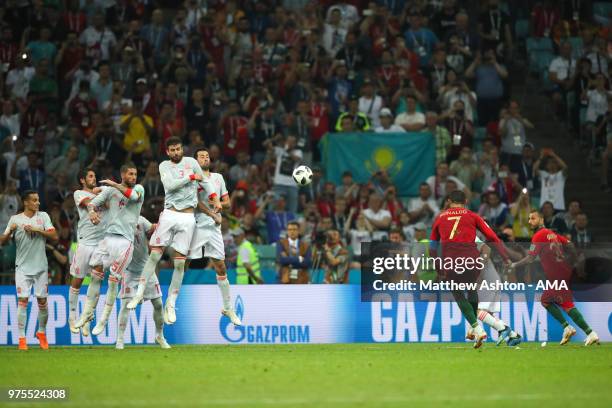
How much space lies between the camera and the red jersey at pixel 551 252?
1967cm

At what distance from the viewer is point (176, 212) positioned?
18.2 meters

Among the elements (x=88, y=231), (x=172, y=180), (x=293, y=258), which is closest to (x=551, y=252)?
(x=293, y=258)

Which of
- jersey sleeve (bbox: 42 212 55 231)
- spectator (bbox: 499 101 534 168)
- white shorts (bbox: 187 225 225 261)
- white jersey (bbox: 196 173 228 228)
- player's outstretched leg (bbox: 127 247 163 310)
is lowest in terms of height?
player's outstretched leg (bbox: 127 247 163 310)

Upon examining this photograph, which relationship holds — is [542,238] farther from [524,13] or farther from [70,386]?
[524,13]

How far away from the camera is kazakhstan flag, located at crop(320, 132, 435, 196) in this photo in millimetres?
27328

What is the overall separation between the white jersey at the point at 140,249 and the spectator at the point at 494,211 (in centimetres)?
927

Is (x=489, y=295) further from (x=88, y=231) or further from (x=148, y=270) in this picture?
(x=88, y=231)

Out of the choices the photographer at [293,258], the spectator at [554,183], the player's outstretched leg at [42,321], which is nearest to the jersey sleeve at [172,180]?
the player's outstretched leg at [42,321]

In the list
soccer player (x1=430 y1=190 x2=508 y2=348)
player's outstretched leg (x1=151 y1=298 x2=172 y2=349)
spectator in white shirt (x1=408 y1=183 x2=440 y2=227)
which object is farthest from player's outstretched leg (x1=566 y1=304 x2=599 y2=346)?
player's outstretched leg (x1=151 y1=298 x2=172 y2=349)

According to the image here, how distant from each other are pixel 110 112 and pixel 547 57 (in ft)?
39.8

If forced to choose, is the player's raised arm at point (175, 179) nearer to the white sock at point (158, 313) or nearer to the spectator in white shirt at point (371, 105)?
the white sock at point (158, 313)

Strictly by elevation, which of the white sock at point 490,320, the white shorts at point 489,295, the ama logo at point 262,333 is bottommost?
the ama logo at point 262,333

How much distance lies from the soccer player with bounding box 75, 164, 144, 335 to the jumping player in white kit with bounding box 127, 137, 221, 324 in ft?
1.83

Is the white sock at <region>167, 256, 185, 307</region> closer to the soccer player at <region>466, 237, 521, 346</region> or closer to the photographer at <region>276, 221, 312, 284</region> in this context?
the soccer player at <region>466, 237, 521, 346</region>
